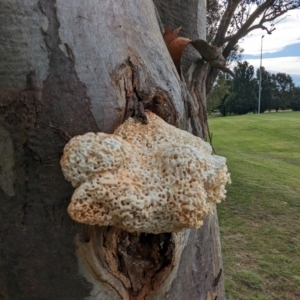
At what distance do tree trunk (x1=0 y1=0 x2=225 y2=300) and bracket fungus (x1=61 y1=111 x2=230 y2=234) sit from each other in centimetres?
9

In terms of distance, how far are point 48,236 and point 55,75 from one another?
319 millimetres

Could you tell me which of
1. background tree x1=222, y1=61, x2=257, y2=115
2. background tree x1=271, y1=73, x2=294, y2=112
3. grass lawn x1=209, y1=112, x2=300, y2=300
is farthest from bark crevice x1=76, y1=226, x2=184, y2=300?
background tree x1=271, y1=73, x2=294, y2=112

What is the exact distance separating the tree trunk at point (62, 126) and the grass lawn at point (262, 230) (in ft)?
8.00

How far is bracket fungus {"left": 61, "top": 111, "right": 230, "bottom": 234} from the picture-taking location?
0.68 m

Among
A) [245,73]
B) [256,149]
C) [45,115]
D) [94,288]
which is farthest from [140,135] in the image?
[245,73]

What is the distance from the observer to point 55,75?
76 centimetres

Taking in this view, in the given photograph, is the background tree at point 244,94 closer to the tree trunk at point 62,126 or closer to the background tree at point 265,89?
the background tree at point 265,89

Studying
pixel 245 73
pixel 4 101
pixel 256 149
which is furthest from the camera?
pixel 245 73

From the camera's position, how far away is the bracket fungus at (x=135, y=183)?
68 centimetres

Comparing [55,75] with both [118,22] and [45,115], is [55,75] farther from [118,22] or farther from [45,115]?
[118,22]

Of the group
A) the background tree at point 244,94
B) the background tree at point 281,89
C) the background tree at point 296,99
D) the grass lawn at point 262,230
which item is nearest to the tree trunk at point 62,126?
the grass lawn at point 262,230

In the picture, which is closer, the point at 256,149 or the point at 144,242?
the point at 144,242

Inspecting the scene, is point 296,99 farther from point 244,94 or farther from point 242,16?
point 242,16

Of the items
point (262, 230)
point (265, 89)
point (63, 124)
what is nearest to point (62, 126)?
point (63, 124)
